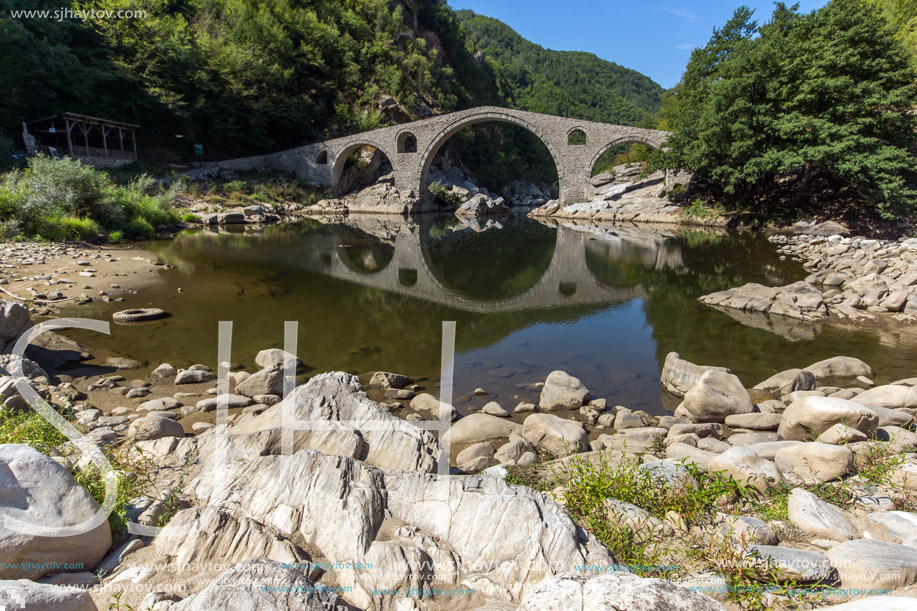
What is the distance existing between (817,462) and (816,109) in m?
19.9

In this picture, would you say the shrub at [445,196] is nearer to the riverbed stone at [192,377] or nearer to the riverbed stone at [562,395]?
the riverbed stone at [192,377]

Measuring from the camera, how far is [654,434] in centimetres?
420

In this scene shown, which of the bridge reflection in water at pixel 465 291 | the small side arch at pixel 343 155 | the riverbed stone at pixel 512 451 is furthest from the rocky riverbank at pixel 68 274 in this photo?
the small side arch at pixel 343 155

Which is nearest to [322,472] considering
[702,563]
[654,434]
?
[702,563]

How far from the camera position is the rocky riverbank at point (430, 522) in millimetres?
1768

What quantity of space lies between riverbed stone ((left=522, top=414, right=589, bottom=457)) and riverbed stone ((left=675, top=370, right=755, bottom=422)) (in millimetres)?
1326

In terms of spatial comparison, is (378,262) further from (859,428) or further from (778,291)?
(859,428)

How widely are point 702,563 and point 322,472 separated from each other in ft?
6.08

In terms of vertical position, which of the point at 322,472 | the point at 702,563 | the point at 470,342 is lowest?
the point at 470,342

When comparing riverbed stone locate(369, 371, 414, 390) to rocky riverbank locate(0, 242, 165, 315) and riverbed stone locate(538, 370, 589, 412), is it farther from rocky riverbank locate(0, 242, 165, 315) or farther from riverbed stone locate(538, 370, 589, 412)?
rocky riverbank locate(0, 242, 165, 315)

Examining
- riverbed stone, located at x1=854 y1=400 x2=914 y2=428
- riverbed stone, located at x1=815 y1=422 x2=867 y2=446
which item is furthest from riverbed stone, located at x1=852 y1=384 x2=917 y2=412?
riverbed stone, located at x1=815 y1=422 x2=867 y2=446

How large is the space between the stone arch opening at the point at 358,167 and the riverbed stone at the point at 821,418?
32.7 m

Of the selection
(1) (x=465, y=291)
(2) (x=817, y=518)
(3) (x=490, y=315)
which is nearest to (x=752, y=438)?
(2) (x=817, y=518)

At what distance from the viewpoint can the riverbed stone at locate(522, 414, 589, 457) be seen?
404 centimetres
